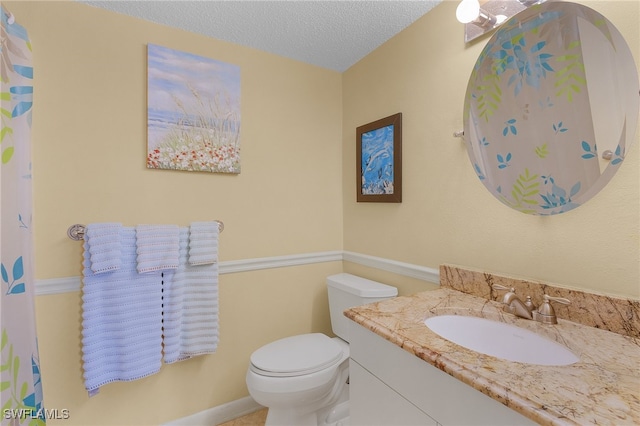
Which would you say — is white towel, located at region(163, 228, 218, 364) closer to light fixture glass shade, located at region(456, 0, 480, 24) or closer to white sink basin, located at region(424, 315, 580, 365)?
white sink basin, located at region(424, 315, 580, 365)

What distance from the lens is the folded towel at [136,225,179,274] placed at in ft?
4.72

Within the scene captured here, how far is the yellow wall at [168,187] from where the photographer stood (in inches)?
53.8

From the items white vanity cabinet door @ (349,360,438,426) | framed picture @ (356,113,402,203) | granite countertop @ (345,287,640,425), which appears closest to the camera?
granite countertop @ (345,287,640,425)

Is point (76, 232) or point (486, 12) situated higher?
point (486, 12)

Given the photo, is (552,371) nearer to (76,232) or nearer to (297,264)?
(297,264)

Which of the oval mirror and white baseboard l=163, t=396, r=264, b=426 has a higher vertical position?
the oval mirror

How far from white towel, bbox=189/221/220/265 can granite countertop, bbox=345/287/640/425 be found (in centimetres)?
94

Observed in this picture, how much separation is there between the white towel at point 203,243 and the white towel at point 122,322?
201 millimetres

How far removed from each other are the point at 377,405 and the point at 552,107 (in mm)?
1171

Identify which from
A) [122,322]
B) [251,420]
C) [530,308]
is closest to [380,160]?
[530,308]

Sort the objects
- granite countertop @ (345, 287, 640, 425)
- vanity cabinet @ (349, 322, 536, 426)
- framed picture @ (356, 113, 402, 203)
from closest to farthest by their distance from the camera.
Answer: granite countertop @ (345, 287, 640, 425), vanity cabinet @ (349, 322, 536, 426), framed picture @ (356, 113, 402, 203)

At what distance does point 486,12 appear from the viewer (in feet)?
3.83

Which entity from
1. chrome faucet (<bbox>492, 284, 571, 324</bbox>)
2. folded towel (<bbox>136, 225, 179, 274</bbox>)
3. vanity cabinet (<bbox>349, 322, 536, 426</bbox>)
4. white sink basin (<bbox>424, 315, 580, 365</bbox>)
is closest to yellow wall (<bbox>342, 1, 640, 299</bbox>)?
chrome faucet (<bbox>492, 284, 571, 324</bbox>)

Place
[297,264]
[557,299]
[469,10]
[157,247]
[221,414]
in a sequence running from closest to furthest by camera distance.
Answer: [557,299] < [469,10] < [157,247] < [221,414] < [297,264]
